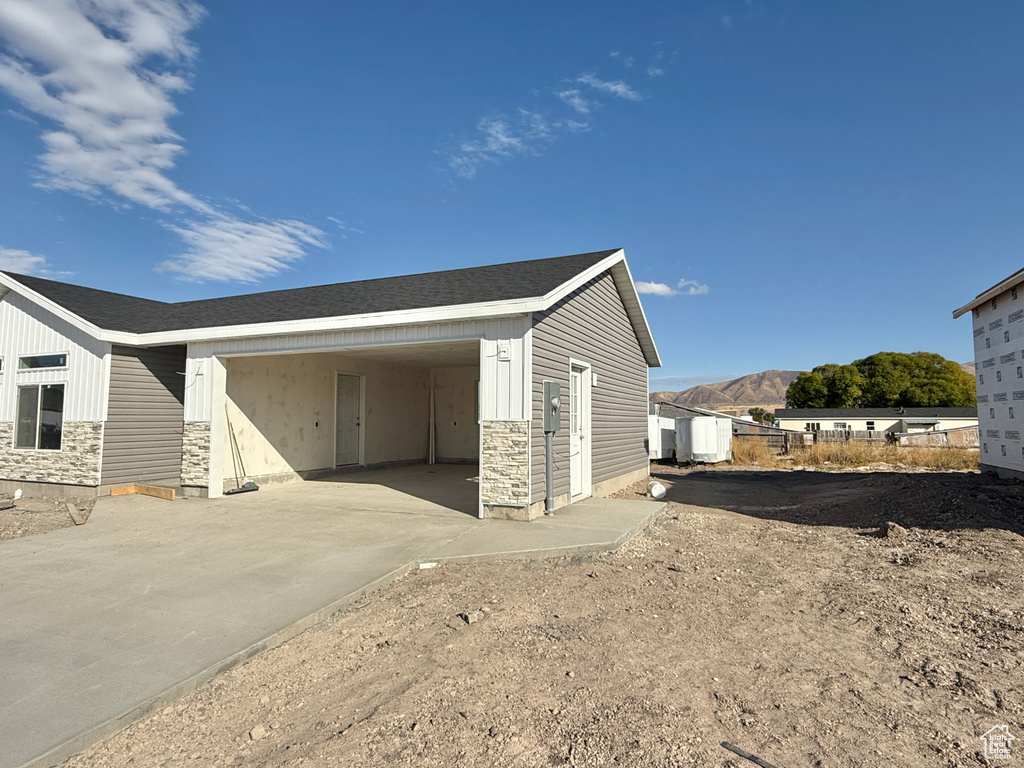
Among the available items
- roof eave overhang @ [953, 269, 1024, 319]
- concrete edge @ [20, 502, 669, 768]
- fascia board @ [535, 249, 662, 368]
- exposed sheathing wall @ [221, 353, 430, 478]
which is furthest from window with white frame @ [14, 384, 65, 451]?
roof eave overhang @ [953, 269, 1024, 319]

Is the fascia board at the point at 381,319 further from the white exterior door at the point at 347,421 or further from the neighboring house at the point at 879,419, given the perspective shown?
the neighboring house at the point at 879,419

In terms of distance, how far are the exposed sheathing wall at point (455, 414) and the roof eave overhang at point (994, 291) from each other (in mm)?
11762

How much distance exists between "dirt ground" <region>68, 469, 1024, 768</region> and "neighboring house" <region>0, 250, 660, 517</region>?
2794 millimetres

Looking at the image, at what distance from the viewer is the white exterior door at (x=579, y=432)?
29.6 feet

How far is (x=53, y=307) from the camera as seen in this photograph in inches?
391

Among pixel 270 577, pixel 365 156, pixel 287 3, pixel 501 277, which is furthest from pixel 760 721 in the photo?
pixel 365 156

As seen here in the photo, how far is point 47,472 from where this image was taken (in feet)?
33.7

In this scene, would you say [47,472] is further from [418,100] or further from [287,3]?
[418,100]

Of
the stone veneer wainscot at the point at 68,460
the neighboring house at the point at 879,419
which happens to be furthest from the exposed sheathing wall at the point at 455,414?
the neighboring house at the point at 879,419

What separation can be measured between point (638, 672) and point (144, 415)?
413 inches

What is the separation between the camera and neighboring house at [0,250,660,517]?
7504 mm

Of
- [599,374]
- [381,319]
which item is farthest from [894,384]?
[381,319]

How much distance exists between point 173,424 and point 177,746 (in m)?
9.73

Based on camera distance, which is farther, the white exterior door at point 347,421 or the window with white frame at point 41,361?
the white exterior door at point 347,421
